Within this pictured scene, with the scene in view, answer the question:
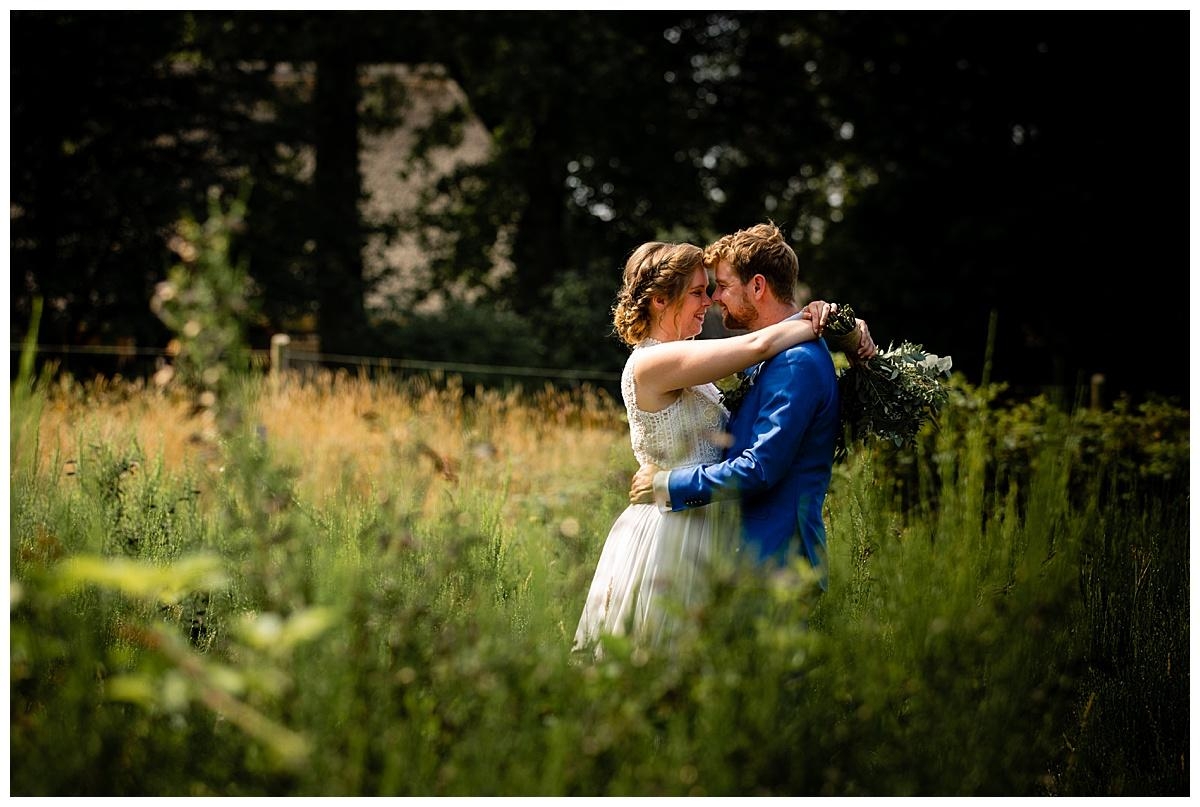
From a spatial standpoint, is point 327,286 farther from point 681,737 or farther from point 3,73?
point 681,737

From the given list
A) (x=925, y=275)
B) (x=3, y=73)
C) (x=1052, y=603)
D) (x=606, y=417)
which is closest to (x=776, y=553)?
(x=1052, y=603)

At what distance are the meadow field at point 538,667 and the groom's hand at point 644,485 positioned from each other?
12.4 inches

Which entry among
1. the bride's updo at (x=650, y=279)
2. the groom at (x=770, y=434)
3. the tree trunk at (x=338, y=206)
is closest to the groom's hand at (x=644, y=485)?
the groom at (x=770, y=434)

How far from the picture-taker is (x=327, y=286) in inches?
714

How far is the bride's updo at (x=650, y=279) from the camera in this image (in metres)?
3.41

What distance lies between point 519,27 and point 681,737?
1719 cm

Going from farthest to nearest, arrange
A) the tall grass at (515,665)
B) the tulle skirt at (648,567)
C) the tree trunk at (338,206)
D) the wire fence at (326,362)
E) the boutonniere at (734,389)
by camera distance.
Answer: the tree trunk at (338,206) < the wire fence at (326,362) < the boutonniere at (734,389) < the tulle skirt at (648,567) < the tall grass at (515,665)

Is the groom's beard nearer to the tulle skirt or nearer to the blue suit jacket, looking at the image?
the blue suit jacket

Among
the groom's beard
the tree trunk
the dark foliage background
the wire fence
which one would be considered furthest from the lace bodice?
the tree trunk

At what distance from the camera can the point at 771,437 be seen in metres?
3.08

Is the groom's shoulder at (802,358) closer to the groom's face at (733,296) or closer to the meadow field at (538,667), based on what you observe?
the groom's face at (733,296)

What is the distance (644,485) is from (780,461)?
0.51 meters

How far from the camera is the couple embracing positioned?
3.14 meters

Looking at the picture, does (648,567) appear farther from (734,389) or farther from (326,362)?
(326,362)
